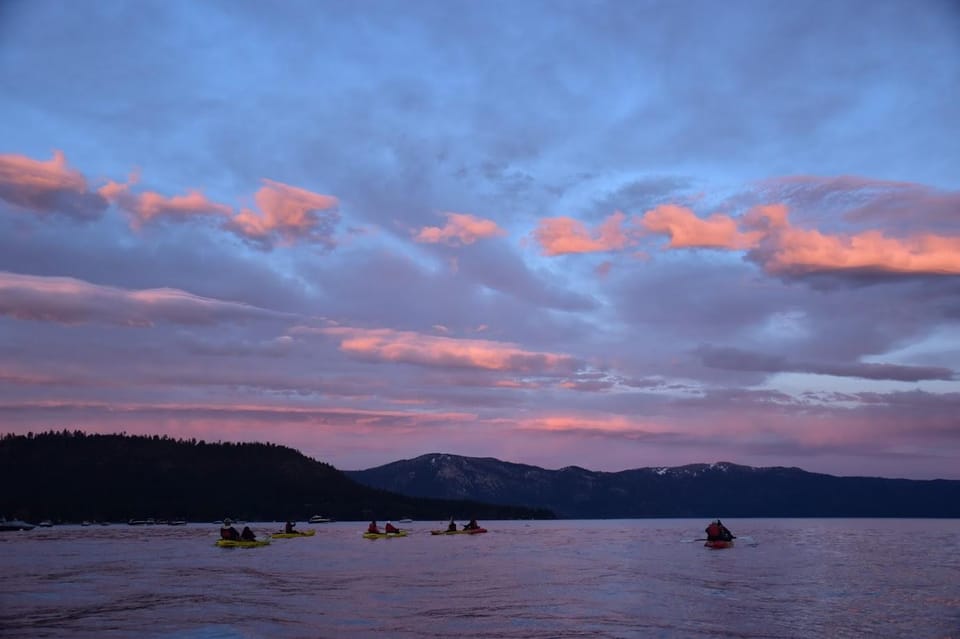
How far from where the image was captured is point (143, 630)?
36.1 m

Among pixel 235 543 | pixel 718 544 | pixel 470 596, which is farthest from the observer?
pixel 718 544

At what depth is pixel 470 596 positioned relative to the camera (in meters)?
50.1

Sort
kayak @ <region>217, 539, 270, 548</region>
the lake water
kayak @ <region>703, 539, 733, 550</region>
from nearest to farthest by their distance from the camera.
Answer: the lake water
kayak @ <region>217, 539, 270, 548</region>
kayak @ <region>703, 539, 733, 550</region>

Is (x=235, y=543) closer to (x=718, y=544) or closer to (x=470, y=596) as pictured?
(x=470, y=596)

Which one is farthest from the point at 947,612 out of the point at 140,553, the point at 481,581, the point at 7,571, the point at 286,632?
the point at 140,553

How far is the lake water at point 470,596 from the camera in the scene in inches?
1467

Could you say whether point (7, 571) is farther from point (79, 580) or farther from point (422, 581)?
point (422, 581)

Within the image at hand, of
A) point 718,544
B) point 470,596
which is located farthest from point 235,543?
point 718,544

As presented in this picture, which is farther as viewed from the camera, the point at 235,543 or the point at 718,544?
the point at 718,544

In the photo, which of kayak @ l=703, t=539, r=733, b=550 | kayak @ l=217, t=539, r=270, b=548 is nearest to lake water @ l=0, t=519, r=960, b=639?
kayak @ l=217, t=539, r=270, b=548

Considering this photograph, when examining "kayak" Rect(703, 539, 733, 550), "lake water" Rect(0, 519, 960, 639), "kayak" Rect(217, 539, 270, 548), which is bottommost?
"kayak" Rect(217, 539, 270, 548)

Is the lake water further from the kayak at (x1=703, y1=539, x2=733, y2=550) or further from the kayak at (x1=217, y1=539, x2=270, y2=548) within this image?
the kayak at (x1=703, y1=539, x2=733, y2=550)

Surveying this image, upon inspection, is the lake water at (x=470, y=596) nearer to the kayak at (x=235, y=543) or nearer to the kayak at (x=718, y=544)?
the kayak at (x=235, y=543)

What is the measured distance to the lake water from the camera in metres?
37.2
